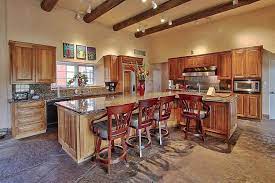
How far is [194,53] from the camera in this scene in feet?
24.0

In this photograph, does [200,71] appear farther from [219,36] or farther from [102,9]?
[102,9]

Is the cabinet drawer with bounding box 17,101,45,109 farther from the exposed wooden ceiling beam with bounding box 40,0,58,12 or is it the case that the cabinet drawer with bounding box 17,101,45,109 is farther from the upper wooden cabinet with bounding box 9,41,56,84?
the exposed wooden ceiling beam with bounding box 40,0,58,12

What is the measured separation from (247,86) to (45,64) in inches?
249

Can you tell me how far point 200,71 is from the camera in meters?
6.71

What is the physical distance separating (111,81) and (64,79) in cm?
171

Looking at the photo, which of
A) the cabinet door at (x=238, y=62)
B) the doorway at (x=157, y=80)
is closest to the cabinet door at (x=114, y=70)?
the doorway at (x=157, y=80)

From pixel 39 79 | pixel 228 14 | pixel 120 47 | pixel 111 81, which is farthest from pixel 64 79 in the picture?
pixel 228 14

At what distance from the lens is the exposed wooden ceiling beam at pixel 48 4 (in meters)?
4.51

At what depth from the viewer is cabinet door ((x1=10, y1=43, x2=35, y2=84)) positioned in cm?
411

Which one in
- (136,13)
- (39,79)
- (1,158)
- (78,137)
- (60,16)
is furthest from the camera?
(136,13)

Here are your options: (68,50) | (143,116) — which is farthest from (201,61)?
(68,50)

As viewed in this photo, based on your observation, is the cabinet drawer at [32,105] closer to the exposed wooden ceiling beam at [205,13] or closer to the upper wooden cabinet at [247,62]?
the exposed wooden ceiling beam at [205,13]

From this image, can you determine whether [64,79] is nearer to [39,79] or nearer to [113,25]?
[39,79]

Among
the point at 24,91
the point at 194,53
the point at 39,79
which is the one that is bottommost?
the point at 24,91
